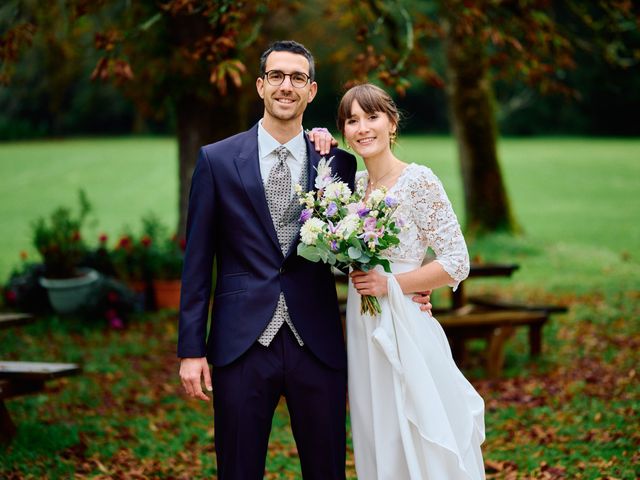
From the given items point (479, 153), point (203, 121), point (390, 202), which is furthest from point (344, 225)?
point (479, 153)

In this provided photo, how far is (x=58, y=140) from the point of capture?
149ft

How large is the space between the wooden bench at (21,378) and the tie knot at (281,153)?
261cm

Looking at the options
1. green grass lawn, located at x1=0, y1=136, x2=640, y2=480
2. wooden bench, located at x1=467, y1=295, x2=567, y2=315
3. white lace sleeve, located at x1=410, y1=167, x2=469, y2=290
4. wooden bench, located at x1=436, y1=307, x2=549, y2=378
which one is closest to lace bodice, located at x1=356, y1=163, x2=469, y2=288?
white lace sleeve, located at x1=410, y1=167, x2=469, y2=290

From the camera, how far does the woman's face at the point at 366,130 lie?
11.2 ft

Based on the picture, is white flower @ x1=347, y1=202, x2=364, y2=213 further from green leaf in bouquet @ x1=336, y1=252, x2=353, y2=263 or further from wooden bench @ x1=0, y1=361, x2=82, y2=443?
wooden bench @ x1=0, y1=361, x2=82, y2=443

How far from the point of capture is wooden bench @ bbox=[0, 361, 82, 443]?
5105mm

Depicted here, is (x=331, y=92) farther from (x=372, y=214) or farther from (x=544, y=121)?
(x=372, y=214)

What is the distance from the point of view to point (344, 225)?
308 cm

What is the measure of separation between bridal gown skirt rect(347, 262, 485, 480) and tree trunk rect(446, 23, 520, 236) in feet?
33.9

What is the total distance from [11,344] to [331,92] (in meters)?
41.1

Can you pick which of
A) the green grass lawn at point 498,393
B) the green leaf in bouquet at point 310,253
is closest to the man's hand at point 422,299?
the green leaf in bouquet at point 310,253

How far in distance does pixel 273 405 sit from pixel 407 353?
1.95ft

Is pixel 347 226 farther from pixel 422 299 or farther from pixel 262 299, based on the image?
pixel 422 299

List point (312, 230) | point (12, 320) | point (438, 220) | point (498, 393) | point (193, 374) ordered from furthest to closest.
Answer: point (498, 393), point (12, 320), point (438, 220), point (193, 374), point (312, 230)
